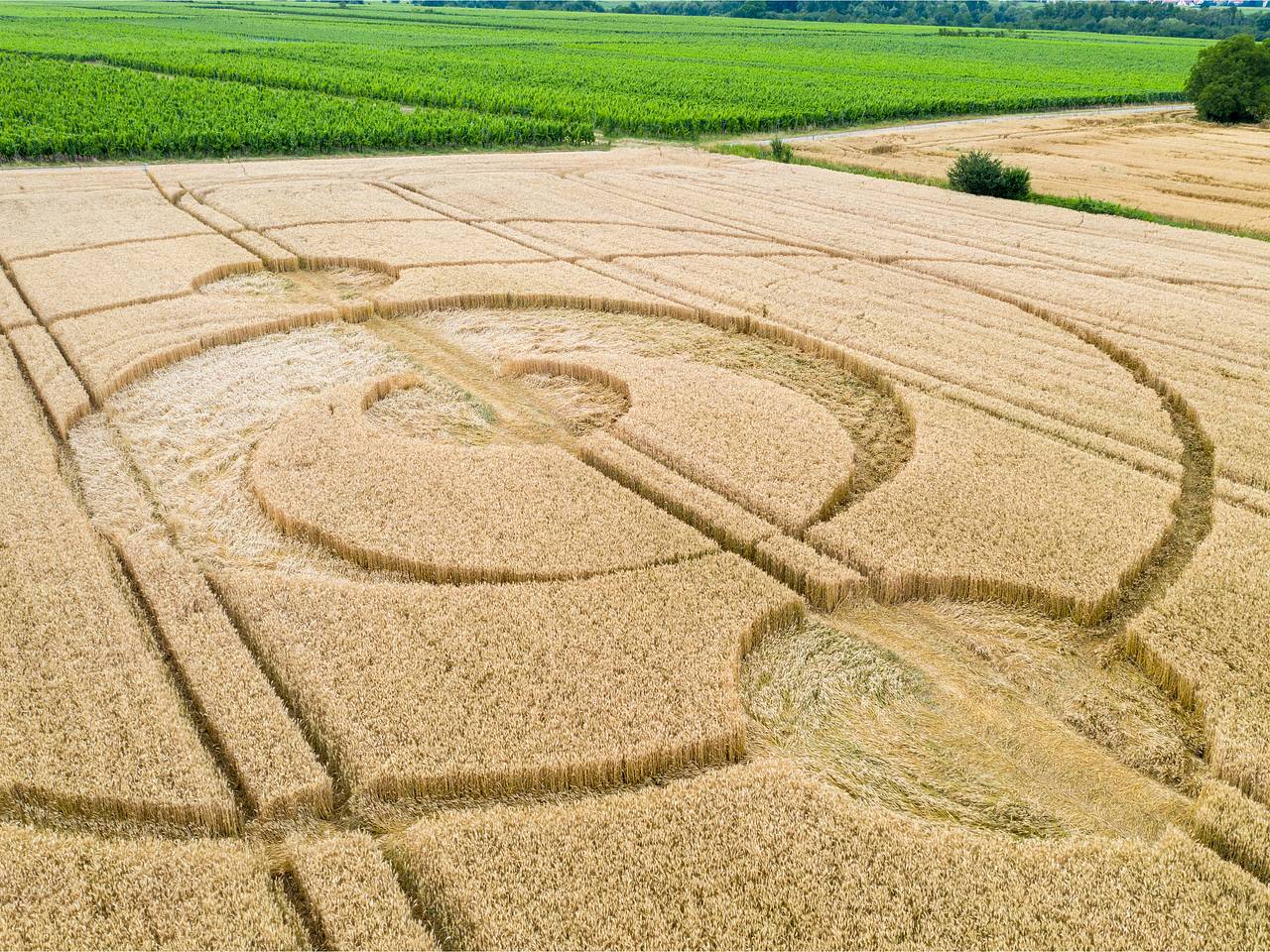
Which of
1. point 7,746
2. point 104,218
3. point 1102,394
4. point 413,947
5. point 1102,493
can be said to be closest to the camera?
point 413,947

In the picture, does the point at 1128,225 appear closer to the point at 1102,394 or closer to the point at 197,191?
the point at 1102,394

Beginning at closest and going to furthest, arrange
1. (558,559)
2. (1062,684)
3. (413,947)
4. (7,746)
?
(413,947) < (7,746) < (1062,684) < (558,559)

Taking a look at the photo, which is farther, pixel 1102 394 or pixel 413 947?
pixel 1102 394

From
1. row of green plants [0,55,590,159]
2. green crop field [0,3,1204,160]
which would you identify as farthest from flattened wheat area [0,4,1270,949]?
green crop field [0,3,1204,160]

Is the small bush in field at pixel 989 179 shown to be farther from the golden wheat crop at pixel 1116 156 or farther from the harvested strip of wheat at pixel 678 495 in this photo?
the harvested strip of wheat at pixel 678 495

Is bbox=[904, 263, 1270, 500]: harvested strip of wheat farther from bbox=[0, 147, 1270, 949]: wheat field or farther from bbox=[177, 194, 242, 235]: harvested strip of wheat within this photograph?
bbox=[177, 194, 242, 235]: harvested strip of wheat

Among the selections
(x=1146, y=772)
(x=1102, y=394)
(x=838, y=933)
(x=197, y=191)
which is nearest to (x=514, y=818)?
(x=838, y=933)

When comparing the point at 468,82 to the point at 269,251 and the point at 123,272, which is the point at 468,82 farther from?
the point at 123,272
